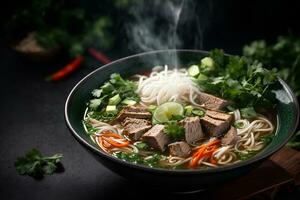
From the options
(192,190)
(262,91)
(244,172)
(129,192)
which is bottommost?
(129,192)

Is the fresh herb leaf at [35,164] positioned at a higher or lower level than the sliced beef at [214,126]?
lower

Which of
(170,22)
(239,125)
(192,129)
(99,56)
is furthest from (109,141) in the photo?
(170,22)

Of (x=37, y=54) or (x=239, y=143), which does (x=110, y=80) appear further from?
(x=37, y=54)

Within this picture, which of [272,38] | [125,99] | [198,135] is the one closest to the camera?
[198,135]

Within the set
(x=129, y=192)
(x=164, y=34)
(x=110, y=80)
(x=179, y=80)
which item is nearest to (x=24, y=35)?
(x=164, y=34)

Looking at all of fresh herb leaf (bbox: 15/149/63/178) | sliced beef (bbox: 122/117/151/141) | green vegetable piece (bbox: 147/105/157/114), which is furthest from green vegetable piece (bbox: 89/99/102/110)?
fresh herb leaf (bbox: 15/149/63/178)

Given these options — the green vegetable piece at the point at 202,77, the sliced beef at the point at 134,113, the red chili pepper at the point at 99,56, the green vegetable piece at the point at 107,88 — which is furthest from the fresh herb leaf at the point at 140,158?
the red chili pepper at the point at 99,56

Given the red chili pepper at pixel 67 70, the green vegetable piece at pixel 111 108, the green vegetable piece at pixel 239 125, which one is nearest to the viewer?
the green vegetable piece at pixel 239 125

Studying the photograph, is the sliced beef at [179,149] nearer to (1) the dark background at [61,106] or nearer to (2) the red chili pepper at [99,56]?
(1) the dark background at [61,106]
